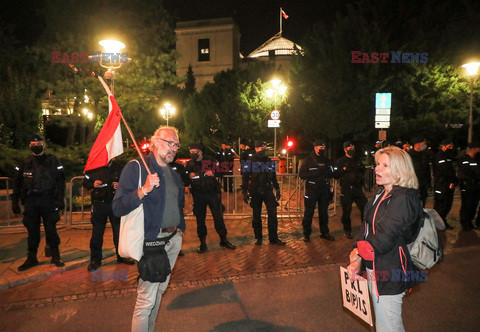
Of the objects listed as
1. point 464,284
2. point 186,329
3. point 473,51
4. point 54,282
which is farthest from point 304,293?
point 473,51

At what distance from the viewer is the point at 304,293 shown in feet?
16.1

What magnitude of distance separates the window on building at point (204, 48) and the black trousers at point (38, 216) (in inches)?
1705

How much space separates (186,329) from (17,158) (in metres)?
10.3

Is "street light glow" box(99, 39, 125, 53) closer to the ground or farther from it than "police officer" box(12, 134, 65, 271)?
farther from it

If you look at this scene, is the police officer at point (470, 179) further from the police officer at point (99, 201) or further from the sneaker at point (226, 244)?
the police officer at point (99, 201)

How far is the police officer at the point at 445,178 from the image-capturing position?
8.00 metres

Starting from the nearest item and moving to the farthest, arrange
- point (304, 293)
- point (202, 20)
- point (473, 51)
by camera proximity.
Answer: point (304, 293)
point (473, 51)
point (202, 20)

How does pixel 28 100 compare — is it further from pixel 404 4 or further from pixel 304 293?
pixel 404 4

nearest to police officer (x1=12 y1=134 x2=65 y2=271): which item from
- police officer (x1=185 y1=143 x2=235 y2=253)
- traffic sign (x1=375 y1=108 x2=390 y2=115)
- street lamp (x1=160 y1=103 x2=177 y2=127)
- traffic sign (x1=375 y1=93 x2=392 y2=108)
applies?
police officer (x1=185 y1=143 x2=235 y2=253)

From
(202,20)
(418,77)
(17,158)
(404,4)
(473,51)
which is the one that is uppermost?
(202,20)

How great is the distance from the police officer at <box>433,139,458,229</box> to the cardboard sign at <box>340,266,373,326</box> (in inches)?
236

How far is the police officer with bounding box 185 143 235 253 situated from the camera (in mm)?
6738

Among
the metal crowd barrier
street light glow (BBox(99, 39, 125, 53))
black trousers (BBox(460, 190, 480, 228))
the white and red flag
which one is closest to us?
the white and red flag

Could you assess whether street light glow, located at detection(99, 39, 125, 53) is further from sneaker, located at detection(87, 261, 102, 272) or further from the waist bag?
the waist bag
